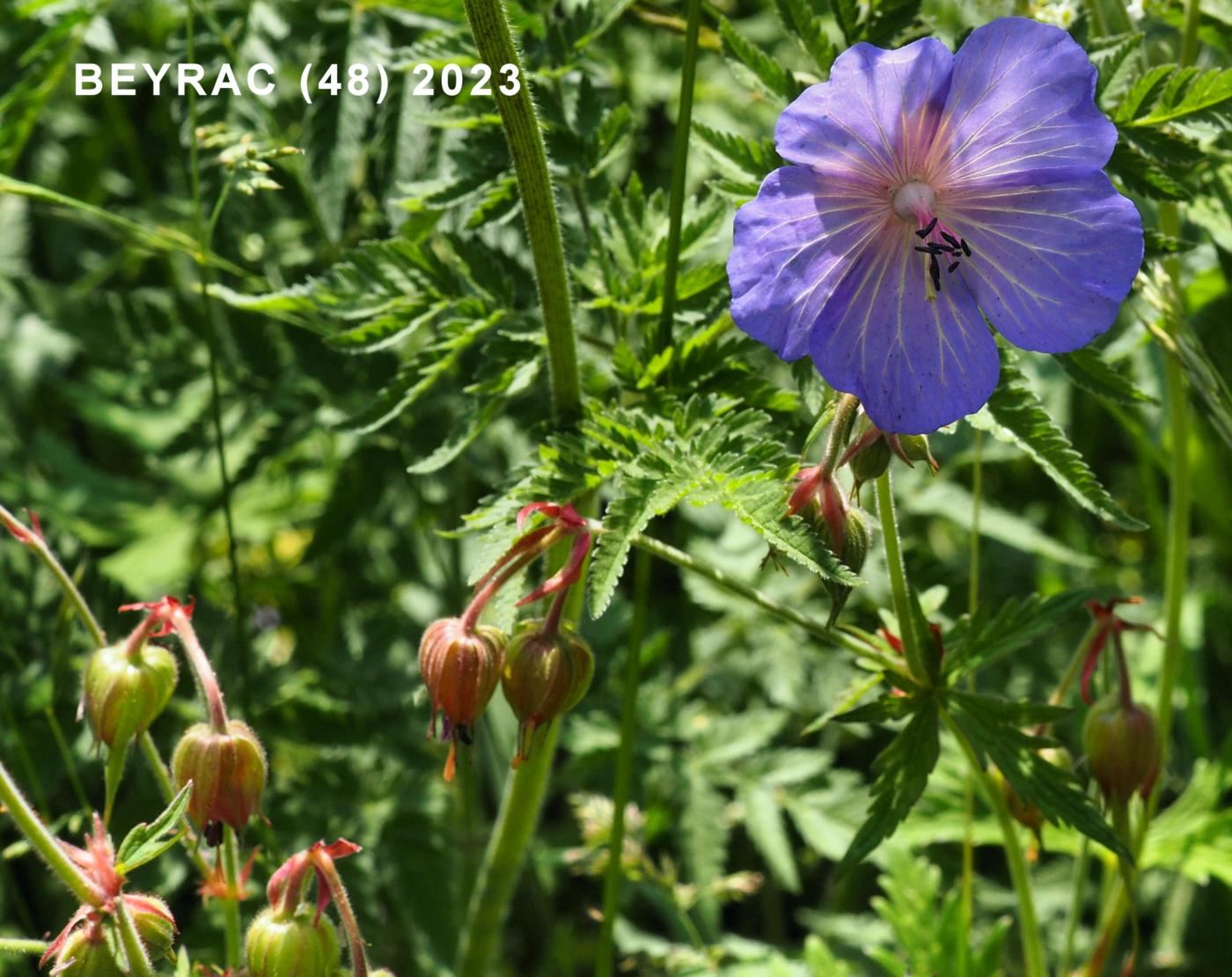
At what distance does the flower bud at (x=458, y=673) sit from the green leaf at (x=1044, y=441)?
59cm

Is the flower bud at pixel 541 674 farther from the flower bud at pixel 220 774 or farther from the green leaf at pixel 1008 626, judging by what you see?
the green leaf at pixel 1008 626

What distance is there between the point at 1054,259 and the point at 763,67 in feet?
1.76

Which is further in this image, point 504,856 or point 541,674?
point 504,856

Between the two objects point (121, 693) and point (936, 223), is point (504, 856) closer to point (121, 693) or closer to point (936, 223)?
point (121, 693)

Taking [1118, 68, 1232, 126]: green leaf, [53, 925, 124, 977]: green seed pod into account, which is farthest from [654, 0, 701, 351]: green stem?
[53, 925, 124, 977]: green seed pod

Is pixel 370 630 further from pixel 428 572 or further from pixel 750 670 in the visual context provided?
pixel 750 670

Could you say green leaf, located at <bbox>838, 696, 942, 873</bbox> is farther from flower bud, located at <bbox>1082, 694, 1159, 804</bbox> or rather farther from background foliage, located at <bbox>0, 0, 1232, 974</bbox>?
flower bud, located at <bbox>1082, 694, 1159, 804</bbox>

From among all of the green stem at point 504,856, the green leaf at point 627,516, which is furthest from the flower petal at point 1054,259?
the green stem at point 504,856

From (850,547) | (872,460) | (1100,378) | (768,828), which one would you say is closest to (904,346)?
(872,460)

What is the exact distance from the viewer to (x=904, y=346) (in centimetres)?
143

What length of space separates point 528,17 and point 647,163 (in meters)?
1.62

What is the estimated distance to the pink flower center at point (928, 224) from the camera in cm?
146

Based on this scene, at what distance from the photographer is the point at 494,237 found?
250 cm

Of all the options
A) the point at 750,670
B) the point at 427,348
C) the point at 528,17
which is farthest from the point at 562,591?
the point at 750,670
